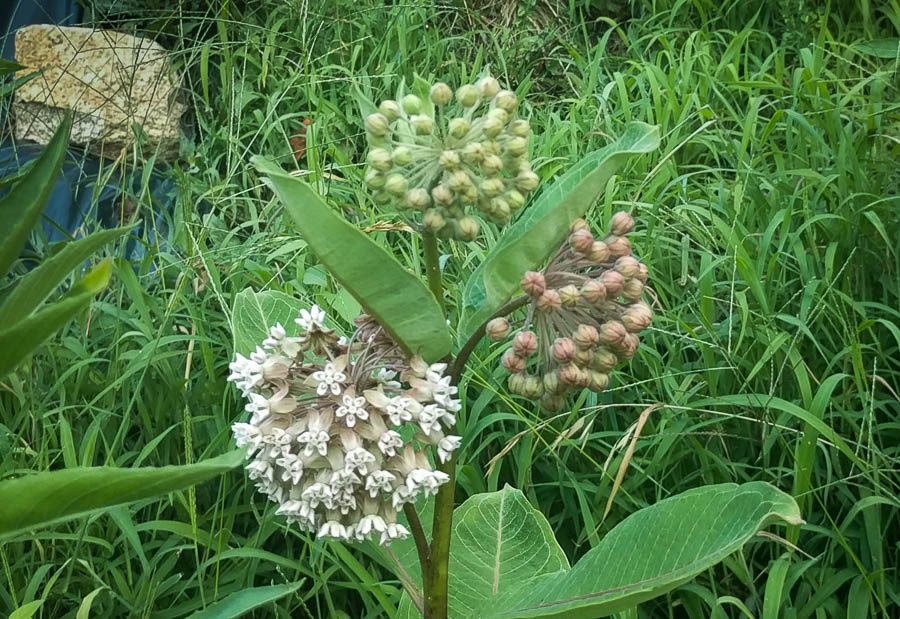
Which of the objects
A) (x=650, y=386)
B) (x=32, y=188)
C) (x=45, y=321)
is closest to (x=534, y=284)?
(x=45, y=321)

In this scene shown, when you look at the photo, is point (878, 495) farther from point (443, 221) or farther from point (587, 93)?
point (587, 93)

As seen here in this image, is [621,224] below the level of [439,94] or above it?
below

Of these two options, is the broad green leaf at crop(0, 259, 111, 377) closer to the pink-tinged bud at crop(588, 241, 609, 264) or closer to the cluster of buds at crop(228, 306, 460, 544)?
the cluster of buds at crop(228, 306, 460, 544)

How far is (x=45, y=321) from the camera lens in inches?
31.3

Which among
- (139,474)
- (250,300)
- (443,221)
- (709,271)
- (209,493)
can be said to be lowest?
(209,493)

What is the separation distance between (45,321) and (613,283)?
50cm

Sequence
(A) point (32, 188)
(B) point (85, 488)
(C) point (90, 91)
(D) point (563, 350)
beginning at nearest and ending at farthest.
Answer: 1. (B) point (85, 488)
2. (D) point (563, 350)
3. (A) point (32, 188)
4. (C) point (90, 91)

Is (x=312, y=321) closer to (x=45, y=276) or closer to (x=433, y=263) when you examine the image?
(x=433, y=263)

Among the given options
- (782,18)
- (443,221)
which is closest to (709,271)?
(443,221)

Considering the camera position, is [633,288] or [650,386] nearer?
[633,288]

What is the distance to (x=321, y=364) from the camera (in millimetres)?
928

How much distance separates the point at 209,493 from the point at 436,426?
3.73 feet

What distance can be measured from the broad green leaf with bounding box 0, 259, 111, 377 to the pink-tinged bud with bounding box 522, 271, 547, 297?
362mm

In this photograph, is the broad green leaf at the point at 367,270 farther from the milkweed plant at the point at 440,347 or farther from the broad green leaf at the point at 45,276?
the broad green leaf at the point at 45,276
